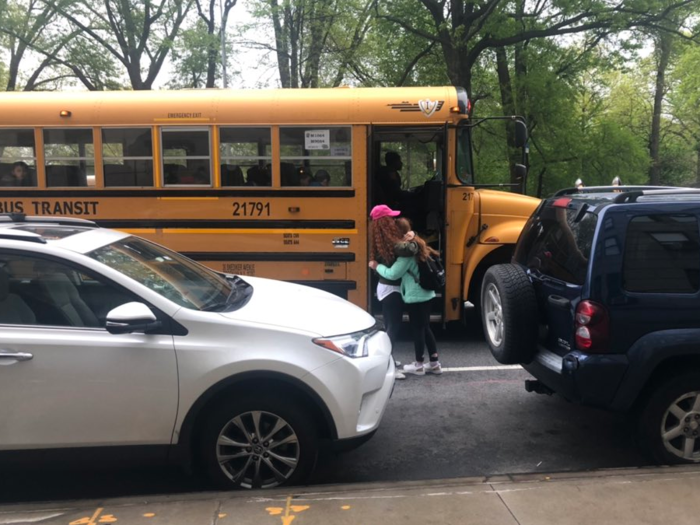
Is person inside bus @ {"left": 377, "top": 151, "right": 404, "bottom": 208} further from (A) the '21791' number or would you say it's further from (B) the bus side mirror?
(B) the bus side mirror

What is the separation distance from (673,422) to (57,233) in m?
4.11

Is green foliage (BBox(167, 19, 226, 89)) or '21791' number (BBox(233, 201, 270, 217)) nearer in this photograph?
'21791' number (BBox(233, 201, 270, 217))

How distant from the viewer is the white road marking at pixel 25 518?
289 cm

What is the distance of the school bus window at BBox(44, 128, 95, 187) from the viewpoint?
7.04 meters

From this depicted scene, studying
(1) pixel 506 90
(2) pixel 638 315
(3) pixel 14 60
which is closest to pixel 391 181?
(2) pixel 638 315

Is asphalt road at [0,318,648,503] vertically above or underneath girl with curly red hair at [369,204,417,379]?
underneath

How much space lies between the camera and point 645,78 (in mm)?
34375

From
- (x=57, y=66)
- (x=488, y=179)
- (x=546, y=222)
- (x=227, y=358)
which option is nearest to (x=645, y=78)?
(x=488, y=179)

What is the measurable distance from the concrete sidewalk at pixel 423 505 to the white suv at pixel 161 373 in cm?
30

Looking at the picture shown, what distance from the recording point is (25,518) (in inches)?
115

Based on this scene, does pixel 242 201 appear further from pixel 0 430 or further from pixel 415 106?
pixel 0 430

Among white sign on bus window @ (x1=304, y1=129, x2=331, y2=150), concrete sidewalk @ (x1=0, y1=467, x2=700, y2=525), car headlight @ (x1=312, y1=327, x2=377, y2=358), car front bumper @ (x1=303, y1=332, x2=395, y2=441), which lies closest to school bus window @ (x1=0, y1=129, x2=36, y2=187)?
white sign on bus window @ (x1=304, y1=129, x2=331, y2=150)

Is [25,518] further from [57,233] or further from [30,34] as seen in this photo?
[30,34]

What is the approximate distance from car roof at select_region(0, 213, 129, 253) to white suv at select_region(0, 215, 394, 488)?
20 mm
